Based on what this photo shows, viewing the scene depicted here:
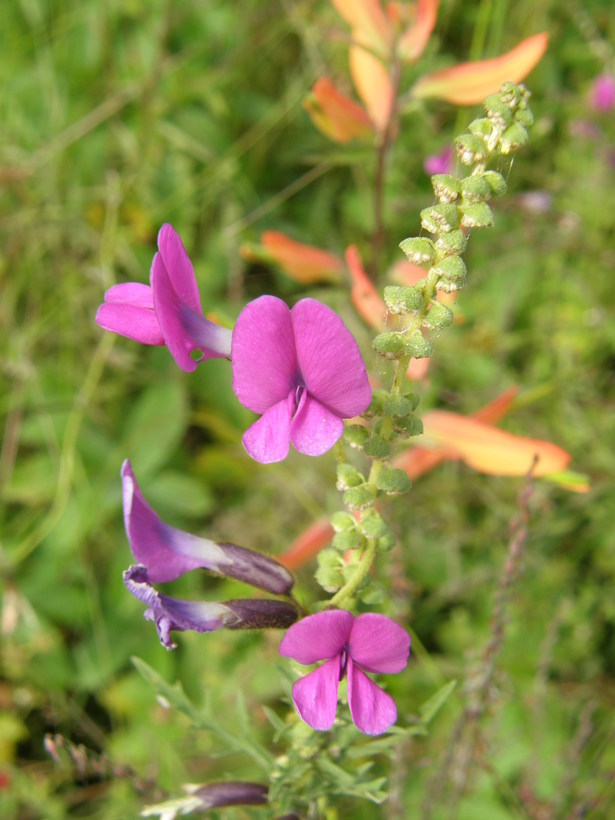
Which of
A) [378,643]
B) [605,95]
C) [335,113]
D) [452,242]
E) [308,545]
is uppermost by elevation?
[452,242]

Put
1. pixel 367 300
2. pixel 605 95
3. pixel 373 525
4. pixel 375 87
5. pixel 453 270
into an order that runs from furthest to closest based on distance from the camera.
Answer: pixel 605 95 < pixel 375 87 < pixel 367 300 < pixel 373 525 < pixel 453 270

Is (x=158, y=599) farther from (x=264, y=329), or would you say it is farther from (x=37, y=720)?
(x=37, y=720)

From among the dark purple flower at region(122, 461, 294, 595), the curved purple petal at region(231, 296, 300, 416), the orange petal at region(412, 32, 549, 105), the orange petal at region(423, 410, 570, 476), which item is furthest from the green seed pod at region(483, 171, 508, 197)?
the orange petal at region(412, 32, 549, 105)

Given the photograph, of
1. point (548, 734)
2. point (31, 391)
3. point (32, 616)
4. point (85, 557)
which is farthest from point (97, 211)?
point (548, 734)

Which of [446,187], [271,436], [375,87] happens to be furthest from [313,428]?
[375,87]

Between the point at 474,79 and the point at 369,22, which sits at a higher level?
the point at 369,22

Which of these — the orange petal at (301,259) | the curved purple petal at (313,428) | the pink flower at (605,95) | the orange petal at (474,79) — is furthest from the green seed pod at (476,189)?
the pink flower at (605,95)

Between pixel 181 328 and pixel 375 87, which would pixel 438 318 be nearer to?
pixel 181 328
